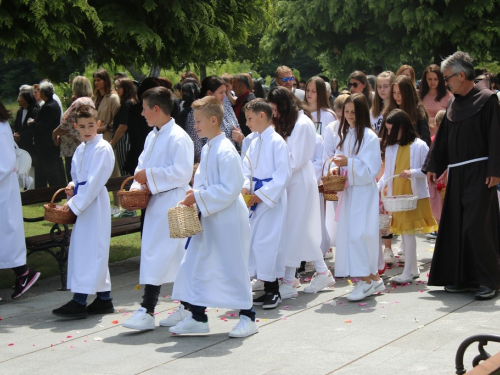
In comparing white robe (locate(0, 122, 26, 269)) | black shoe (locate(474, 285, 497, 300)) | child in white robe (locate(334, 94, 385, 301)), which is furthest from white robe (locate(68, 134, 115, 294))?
black shoe (locate(474, 285, 497, 300))

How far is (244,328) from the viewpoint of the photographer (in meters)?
7.11

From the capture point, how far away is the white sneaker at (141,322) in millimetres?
7291

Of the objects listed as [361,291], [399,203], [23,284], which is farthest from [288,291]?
[23,284]

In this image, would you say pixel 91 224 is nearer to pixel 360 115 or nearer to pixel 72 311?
pixel 72 311

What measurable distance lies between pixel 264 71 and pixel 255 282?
1485 inches

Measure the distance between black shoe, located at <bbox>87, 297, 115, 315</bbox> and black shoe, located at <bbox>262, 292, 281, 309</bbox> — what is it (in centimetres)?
137

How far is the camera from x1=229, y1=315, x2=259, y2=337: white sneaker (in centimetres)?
707

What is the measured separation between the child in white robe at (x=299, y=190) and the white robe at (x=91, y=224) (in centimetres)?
174

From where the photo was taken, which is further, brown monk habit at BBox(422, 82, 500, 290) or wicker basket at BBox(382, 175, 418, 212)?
wicker basket at BBox(382, 175, 418, 212)

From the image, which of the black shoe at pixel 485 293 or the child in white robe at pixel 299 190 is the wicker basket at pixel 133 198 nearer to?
the child in white robe at pixel 299 190

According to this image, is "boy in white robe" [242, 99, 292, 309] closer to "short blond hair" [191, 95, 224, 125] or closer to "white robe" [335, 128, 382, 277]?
"white robe" [335, 128, 382, 277]

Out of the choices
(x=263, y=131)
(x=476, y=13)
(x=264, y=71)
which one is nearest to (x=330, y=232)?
(x=263, y=131)

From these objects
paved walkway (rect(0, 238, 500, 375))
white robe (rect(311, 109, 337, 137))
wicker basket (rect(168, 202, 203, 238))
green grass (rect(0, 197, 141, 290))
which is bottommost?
paved walkway (rect(0, 238, 500, 375))

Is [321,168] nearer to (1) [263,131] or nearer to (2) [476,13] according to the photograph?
(1) [263,131]
